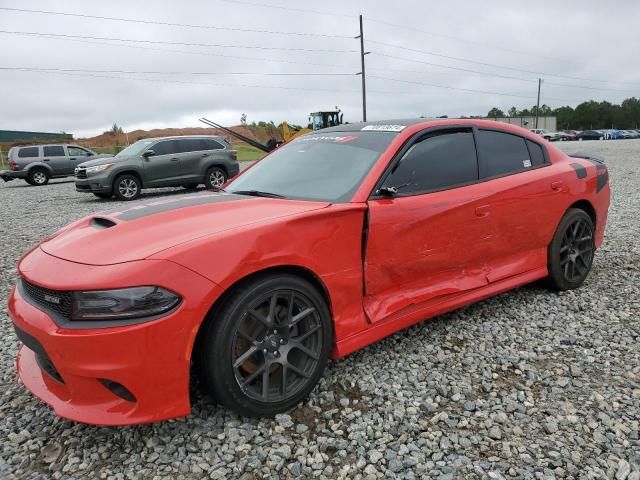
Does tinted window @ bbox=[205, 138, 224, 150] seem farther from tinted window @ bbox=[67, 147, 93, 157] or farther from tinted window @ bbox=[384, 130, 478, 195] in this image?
tinted window @ bbox=[384, 130, 478, 195]

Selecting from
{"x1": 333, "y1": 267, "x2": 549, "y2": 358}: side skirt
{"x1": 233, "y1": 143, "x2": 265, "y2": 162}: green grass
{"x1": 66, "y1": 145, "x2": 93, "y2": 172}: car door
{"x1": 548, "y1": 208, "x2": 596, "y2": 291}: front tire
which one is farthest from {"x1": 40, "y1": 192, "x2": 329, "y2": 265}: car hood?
{"x1": 233, "y1": 143, "x2": 265, "y2": 162}: green grass

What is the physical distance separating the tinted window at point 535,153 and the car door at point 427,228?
0.72 meters

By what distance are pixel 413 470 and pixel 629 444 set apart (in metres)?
1.02

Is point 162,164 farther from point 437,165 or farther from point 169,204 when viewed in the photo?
point 437,165

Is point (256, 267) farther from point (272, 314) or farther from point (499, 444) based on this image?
point (499, 444)

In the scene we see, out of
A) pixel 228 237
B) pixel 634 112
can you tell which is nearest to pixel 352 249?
pixel 228 237

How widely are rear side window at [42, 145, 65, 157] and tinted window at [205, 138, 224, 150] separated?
8777 mm

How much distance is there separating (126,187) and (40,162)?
8.53 meters

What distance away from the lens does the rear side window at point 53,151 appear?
62.2 feet

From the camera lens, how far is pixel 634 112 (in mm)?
103000

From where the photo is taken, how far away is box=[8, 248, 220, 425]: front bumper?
6.65 feet

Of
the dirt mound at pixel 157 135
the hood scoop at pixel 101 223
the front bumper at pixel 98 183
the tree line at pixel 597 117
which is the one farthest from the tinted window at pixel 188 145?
the tree line at pixel 597 117

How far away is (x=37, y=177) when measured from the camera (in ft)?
61.7

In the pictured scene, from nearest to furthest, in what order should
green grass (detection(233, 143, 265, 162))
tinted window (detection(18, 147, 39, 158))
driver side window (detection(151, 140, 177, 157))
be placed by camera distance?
driver side window (detection(151, 140, 177, 157))
tinted window (detection(18, 147, 39, 158))
green grass (detection(233, 143, 265, 162))
